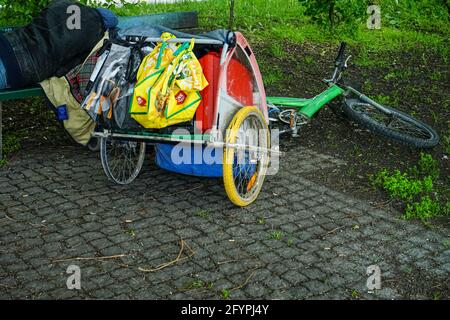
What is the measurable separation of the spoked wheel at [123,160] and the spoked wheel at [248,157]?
0.91 metres

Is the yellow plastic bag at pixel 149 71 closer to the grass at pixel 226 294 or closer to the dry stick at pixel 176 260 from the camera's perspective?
the dry stick at pixel 176 260

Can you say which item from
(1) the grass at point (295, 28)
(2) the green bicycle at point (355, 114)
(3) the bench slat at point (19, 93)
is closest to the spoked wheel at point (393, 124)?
(2) the green bicycle at point (355, 114)

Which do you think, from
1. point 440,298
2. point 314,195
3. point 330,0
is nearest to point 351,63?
point 330,0

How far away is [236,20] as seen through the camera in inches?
453

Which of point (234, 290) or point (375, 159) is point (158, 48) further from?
point (375, 159)

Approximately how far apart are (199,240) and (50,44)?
8.03ft

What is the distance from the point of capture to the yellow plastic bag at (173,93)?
16.9 feet

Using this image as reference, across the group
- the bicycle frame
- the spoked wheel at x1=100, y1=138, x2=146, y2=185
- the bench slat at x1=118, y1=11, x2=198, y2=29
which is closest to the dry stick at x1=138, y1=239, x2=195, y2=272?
the spoked wheel at x1=100, y1=138, x2=146, y2=185

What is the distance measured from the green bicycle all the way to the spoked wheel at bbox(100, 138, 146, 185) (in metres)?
1.36

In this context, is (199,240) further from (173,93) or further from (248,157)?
(173,93)

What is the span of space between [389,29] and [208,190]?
272 inches

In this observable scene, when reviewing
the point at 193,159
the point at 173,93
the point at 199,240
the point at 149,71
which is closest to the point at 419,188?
the point at 193,159

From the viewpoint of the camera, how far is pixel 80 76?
6270mm

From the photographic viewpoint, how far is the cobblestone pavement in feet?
15.0
